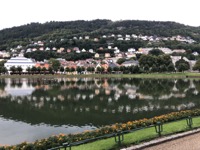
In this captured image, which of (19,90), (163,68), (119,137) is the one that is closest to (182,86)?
(19,90)

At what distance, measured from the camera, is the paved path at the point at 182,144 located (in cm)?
1123

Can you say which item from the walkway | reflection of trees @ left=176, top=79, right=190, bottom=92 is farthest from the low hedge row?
reflection of trees @ left=176, top=79, right=190, bottom=92

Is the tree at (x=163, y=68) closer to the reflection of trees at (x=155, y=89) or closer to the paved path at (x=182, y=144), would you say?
the reflection of trees at (x=155, y=89)

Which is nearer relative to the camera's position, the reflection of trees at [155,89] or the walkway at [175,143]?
the walkway at [175,143]

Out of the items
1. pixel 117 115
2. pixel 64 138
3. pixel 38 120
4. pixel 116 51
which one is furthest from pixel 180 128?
pixel 116 51

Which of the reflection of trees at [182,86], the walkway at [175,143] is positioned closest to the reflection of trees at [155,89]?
the reflection of trees at [182,86]

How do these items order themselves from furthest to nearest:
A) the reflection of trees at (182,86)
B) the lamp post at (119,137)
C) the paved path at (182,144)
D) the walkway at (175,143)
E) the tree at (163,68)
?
the tree at (163,68) < the reflection of trees at (182,86) < the paved path at (182,144) < the walkway at (175,143) < the lamp post at (119,137)

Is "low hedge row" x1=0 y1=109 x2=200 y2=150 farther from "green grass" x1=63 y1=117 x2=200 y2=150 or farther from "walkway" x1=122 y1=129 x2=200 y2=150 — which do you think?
"walkway" x1=122 y1=129 x2=200 y2=150

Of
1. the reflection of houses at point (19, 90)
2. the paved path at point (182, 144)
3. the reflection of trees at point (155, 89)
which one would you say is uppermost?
the paved path at point (182, 144)

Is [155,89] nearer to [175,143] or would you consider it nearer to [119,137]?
[175,143]

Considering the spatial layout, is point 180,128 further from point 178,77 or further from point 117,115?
point 178,77

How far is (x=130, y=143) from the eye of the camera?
38.0 feet

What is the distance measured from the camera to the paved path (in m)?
11.2

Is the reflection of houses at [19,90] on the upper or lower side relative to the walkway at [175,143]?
lower
